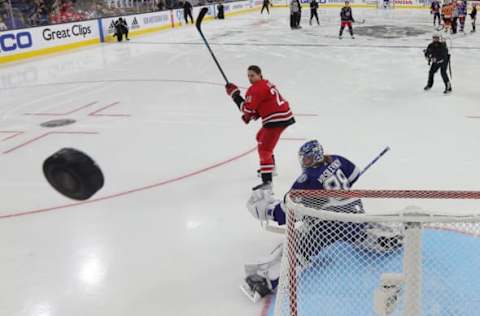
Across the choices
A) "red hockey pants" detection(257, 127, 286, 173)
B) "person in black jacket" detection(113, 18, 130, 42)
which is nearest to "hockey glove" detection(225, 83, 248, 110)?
"red hockey pants" detection(257, 127, 286, 173)

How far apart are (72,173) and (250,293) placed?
5.40 ft

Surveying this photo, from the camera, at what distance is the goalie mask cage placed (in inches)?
94.9

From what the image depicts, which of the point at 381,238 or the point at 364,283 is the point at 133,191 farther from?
the point at 381,238

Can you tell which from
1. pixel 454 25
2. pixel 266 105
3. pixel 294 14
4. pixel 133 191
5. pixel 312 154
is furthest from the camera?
pixel 294 14

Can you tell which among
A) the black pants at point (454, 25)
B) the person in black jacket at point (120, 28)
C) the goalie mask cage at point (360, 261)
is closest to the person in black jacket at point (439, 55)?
the goalie mask cage at point (360, 261)

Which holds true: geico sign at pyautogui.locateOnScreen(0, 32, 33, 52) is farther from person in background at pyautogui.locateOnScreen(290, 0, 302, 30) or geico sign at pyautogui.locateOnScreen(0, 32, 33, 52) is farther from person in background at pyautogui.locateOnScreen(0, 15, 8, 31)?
person in background at pyautogui.locateOnScreen(290, 0, 302, 30)

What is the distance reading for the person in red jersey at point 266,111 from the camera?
5.11 m

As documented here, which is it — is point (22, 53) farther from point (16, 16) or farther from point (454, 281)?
point (454, 281)

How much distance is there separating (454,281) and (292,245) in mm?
1175

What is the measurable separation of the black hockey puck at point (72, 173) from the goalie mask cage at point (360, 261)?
0.87 m

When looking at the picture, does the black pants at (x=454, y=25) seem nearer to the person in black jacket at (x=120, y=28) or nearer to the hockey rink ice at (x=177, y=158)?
the hockey rink ice at (x=177, y=158)

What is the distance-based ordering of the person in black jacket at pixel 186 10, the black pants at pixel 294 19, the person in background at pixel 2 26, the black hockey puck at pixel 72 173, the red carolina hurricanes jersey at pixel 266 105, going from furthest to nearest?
the person in black jacket at pixel 186 10
the black pants at pixel 294 19
the person in background at pixel 2 26
the red carolina hurricanes jersey at pixel 266 105
the black hockey puck at pixel 72 173

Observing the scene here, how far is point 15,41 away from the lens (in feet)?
48.5

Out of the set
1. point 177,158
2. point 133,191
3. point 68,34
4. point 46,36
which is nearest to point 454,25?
point 68,34
